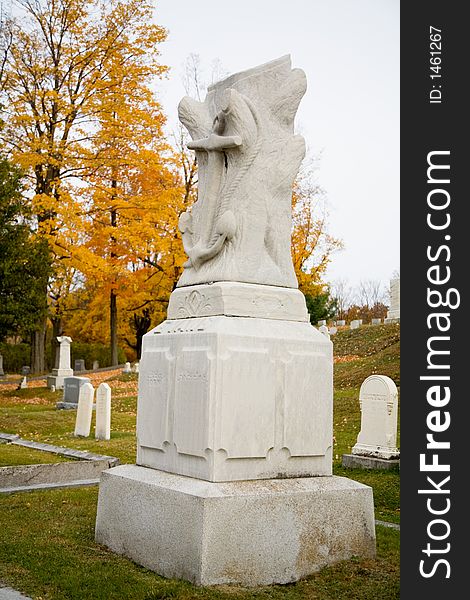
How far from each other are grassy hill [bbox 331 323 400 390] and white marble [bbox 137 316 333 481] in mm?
12777

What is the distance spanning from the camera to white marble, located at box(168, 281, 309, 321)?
5387mm

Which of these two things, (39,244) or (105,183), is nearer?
(39,244)

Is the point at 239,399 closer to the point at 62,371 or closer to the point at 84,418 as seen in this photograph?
the point at 84,418

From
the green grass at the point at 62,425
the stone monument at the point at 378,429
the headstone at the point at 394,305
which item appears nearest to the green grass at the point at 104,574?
the stone monument at the point at 378,429

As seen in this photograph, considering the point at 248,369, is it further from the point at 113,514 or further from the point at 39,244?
the point at 39,244

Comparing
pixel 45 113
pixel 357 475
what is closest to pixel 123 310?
pixel 45 113

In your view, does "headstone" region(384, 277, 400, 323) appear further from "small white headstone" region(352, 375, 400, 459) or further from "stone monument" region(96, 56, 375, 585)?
"stone monument" region(96, 56, 375, 585)

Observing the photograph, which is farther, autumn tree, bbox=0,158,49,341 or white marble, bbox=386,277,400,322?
white marble, bbox=386,277,400,322

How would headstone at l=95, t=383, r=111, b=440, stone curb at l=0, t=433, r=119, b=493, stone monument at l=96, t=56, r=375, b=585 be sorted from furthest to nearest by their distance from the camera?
1. headstone at l=95, t=383, r=111, b=440
2. stone curb at l=0, t=433, r=119, b=493
3. stone monument at l=96, t=56, r=375, b=585

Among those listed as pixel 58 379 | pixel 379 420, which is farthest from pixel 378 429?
pixel 58 379

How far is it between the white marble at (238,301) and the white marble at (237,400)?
7 cm

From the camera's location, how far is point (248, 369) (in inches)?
204

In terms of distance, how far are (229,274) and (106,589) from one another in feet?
7.66

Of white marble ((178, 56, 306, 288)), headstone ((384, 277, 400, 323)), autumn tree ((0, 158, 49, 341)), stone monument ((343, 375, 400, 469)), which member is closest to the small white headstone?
stone monument ((343, 375, 400, 469))
